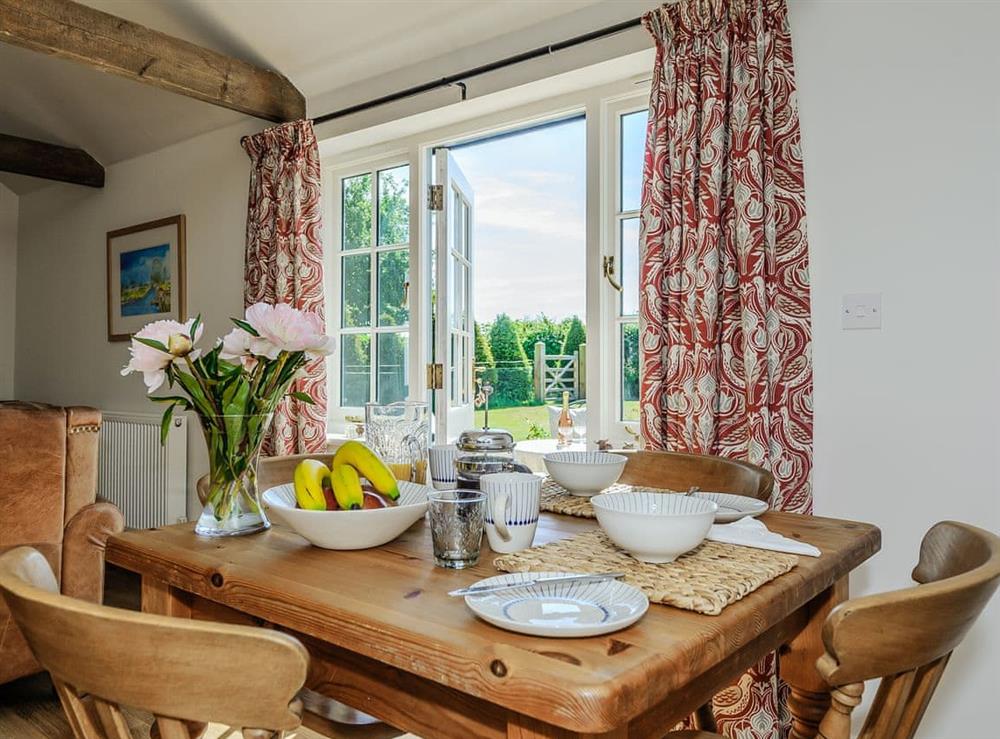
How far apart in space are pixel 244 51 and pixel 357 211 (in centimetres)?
90

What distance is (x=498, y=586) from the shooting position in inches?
33.7

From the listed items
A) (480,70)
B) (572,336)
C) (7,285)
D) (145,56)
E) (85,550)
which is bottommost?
(85,550)

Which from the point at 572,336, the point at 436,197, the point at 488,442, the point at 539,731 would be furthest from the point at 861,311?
the point at 572,336

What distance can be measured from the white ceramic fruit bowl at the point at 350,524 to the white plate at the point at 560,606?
241 millimetres

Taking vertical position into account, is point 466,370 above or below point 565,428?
above

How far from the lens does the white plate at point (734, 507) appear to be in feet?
4.09

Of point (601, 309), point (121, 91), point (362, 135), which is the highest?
point (121, 91)

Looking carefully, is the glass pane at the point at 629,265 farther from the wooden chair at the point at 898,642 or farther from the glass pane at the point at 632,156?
the wooden chair at the point at 898,642

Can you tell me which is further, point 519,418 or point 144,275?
point 519,418

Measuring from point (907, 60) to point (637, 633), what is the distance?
1995mm

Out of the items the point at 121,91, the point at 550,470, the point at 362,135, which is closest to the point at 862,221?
the point at 550,470

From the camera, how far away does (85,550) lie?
2348 millimetres

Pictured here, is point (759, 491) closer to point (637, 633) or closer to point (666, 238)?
point (637, 633)

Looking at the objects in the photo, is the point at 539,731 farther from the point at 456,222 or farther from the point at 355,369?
the point at 355,369
